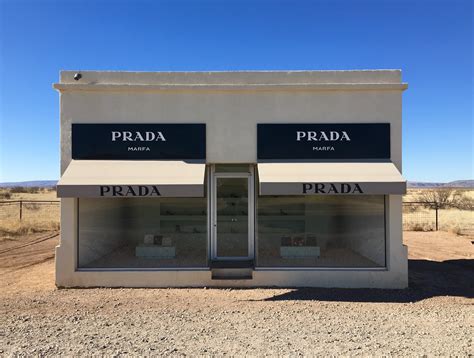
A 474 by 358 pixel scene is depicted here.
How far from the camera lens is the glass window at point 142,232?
8898mm

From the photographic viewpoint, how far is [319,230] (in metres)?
9.42

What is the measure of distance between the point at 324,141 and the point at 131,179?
14.3ft

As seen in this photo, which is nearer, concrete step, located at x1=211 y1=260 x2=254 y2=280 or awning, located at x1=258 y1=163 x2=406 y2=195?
awning, located at x1=258 y1=163 x2=406 y2=195

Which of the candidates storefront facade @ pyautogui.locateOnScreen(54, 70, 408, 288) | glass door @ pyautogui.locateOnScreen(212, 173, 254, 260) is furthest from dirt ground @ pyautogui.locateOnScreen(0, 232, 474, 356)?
glass door @ pyautogui.locateOnScreen(212, 173, 254, 260)

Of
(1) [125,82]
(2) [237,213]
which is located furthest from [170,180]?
(1) [125,82]

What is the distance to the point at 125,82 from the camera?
348 inches

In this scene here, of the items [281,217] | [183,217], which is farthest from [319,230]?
[183,217]

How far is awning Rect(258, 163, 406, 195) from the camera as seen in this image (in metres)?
8.07

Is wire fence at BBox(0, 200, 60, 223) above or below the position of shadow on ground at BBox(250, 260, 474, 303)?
above

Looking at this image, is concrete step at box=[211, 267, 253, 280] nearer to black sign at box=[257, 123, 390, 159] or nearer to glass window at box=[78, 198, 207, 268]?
glass window at box=[78, 198, 207, 268]

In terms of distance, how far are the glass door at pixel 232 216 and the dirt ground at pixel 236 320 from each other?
111 cm

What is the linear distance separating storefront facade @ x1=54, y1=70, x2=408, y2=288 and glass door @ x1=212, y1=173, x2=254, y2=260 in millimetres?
24

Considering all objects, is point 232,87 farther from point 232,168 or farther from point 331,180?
point 331,180

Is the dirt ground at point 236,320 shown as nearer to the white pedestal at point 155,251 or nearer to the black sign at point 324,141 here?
the white pedestal at point 155,251
